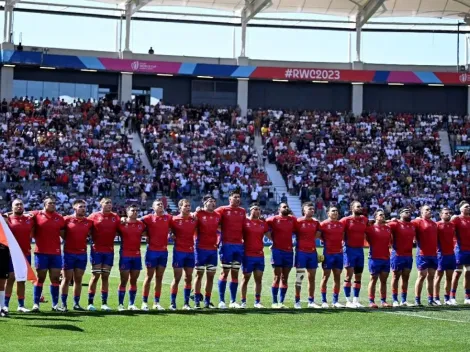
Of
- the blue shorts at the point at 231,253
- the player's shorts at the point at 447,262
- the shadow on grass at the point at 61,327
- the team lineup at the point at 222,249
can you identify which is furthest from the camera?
the player's shorts at the point at 447,262

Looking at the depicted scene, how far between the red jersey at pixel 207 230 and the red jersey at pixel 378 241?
3250 millimetres

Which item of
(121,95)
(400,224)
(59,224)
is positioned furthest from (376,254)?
(121,95)

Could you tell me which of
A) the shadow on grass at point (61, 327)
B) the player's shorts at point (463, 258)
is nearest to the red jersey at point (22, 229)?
the shadow on grass at point (61, 327)

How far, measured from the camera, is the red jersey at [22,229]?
17.1m

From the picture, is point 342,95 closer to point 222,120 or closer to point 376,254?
point 222,120

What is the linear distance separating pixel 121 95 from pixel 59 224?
3385 centimetres

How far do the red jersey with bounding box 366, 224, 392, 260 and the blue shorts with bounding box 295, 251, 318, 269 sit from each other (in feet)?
Answer: 4.16

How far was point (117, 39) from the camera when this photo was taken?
2030 inches

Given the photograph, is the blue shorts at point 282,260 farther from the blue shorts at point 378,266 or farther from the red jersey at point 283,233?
the blue shorts at point 378,266

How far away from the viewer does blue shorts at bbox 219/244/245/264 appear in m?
18.4

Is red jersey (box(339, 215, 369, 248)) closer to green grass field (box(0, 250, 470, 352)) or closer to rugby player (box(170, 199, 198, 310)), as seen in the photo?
green grass field (box(0, 250, 470, 352))

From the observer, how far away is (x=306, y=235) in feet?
62.1

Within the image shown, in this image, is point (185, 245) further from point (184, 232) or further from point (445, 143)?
point (445, 143)

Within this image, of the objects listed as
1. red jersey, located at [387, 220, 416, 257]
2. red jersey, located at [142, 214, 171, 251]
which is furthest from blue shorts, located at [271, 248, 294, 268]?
red jersey, located at [387, 220, 416, 257]
